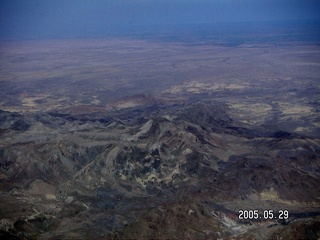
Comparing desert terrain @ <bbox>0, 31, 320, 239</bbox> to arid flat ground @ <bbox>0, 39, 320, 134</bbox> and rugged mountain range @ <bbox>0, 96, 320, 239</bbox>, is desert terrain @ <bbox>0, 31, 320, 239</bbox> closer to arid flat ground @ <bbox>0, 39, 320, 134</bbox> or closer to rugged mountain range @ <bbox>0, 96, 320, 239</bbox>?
rugged mountain range @ <bbox>0, 96, 320, 239</bbox>

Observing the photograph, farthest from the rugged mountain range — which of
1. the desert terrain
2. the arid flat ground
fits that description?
the arid flat ground

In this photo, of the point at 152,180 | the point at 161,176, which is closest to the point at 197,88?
the point at 161,176

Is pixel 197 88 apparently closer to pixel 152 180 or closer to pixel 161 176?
pixel 161 176

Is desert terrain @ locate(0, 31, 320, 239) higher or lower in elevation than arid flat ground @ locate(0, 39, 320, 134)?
higher

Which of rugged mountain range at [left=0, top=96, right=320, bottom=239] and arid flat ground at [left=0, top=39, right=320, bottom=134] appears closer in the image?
rugged mountain range at [left=0, top=96, right=320, bottom=239]

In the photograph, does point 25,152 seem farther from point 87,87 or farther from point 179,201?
point 87,87

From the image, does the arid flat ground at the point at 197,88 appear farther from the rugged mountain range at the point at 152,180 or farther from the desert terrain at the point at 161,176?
the rugged mountain range at the point at 152,180

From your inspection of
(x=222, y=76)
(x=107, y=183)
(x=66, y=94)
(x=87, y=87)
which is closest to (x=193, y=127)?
(x=107, y=183)

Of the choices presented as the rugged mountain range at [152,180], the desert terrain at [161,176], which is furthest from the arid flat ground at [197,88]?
the rugged mountain range at [152,180]
